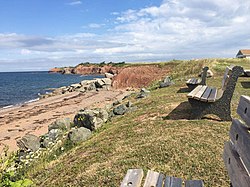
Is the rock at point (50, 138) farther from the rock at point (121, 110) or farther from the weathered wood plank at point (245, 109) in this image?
the weathered wood plank at point (245, 109)

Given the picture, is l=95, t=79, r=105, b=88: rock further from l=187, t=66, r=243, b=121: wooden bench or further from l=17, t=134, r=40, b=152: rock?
l=187, t=66, r=243, b=121: wooden bench

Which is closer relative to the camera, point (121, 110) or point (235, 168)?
point (235, 168)

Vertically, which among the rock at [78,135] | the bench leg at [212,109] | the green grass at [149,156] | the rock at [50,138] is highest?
the bench leg at [212,109]

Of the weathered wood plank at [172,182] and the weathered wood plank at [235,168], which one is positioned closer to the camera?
the weathered wood plank at [235,168]

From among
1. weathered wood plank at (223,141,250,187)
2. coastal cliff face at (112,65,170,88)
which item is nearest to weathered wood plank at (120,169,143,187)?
weathered wood plank at (223,141,250,187)

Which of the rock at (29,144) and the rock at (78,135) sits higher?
the rock at (78,135)

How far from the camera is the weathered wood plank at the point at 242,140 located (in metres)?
1.69

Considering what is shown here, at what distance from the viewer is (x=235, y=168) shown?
1.92 meters

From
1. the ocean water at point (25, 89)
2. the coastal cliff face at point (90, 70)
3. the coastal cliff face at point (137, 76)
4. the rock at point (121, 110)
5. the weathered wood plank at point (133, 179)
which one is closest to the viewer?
the weathered wood plank at point (133, 179)

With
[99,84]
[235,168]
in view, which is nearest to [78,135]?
[235,168]

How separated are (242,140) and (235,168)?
0.25 metres

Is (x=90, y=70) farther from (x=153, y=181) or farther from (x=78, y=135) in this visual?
(x=153, y=181)

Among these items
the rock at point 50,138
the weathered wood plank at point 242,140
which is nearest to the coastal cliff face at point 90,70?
the rock at point 50,138

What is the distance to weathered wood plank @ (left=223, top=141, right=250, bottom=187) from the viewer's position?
5.58 ft
